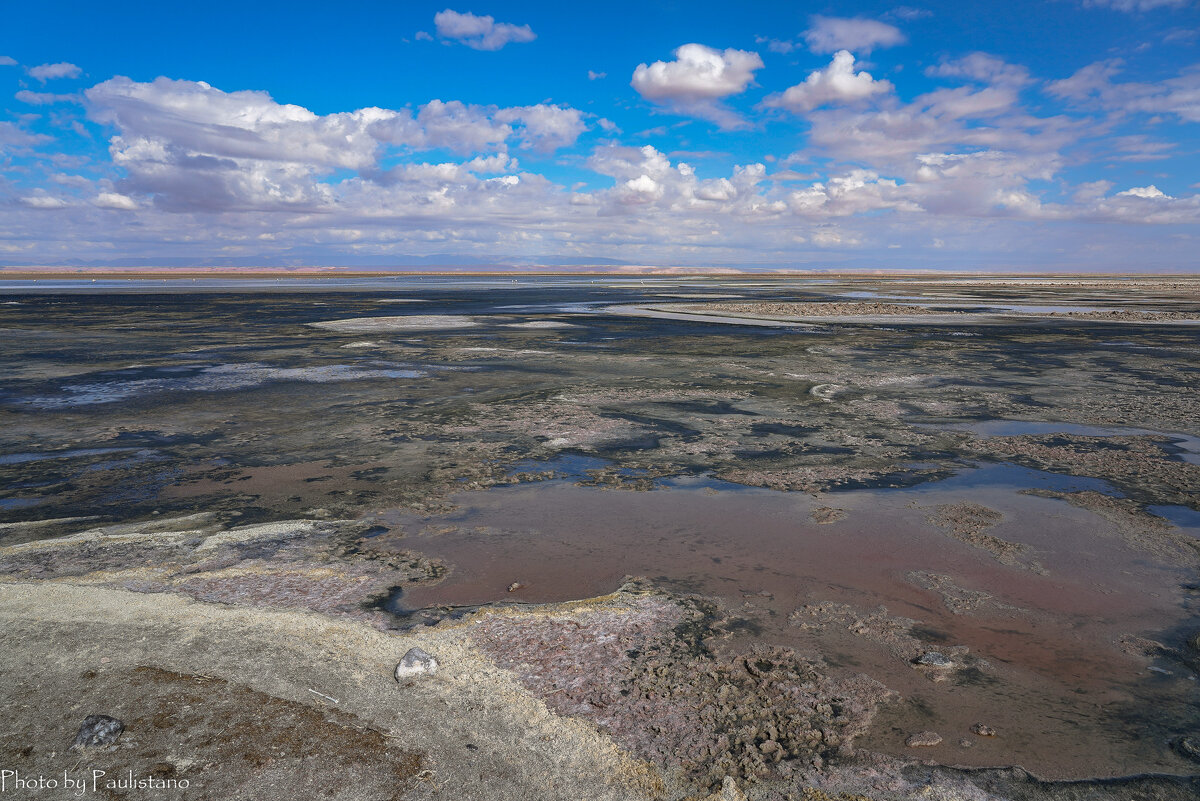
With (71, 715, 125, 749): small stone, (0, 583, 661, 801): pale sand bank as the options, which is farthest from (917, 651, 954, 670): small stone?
(71, 715, 125, 749): small stone

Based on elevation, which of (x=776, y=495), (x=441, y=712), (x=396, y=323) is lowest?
(x=441, y=712)

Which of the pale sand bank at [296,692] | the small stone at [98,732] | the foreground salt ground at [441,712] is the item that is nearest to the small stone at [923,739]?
the foreground salt ground at [441,712]

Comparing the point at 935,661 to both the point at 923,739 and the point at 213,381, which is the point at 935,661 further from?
the point at 213,381

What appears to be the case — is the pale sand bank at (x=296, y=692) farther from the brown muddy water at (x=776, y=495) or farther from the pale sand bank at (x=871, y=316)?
the pale sand bank at (x=871, y=316)

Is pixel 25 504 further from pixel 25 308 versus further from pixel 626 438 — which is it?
pixel 25 308

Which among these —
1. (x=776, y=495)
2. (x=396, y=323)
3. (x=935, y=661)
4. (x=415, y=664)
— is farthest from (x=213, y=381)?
(x=396, y=323)

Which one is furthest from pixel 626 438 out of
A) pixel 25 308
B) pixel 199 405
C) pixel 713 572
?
pixel 25 308

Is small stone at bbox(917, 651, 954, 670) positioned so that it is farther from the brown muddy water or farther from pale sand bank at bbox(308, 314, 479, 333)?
pale sand bank at bbox(308, 314, 479, 333)
